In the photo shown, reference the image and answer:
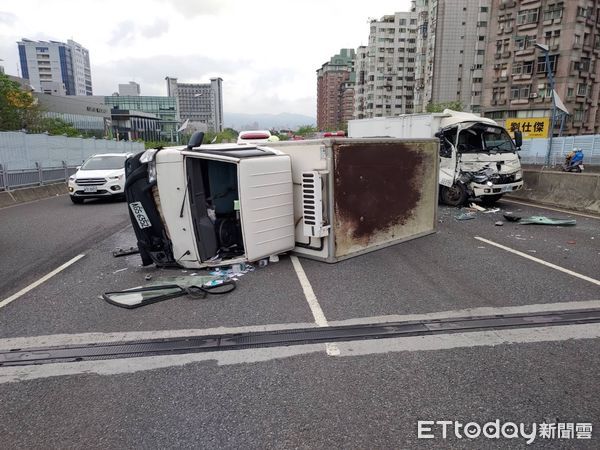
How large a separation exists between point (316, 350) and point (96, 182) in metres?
12.8

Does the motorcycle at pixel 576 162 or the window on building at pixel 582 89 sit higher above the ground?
the window on building at pixel 582 89

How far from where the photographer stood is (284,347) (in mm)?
3738

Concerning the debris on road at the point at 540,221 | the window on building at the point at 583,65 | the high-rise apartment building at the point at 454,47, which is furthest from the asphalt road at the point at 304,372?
the high-rise apartment building at the point at 454,47

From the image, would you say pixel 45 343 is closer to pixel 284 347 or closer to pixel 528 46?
pixel 284 347

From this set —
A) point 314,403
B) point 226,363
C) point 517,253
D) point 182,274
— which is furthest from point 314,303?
point 517,253

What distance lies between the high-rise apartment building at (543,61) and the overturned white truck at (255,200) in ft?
183

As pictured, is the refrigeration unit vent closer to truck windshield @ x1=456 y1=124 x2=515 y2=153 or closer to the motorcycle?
truck windshield @ x1=456 y1=124 x2=515 y2=153

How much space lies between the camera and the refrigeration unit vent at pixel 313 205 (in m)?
6.17

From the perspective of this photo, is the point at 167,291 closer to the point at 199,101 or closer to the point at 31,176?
the point at 31,176

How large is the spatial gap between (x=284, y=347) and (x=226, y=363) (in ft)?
1.82

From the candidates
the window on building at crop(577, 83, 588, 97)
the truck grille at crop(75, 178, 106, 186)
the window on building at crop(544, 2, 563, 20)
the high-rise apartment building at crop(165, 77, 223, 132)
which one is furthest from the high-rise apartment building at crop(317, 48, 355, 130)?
the truck grille at crop(75, 178, 106, 186)

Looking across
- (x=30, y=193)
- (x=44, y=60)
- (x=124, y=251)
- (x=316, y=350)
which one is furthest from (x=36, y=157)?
(x=44, y=60)

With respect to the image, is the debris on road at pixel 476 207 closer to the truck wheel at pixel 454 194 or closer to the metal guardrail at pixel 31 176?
the truck wheel at pixel 454 194

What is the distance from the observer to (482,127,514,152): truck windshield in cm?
1205
